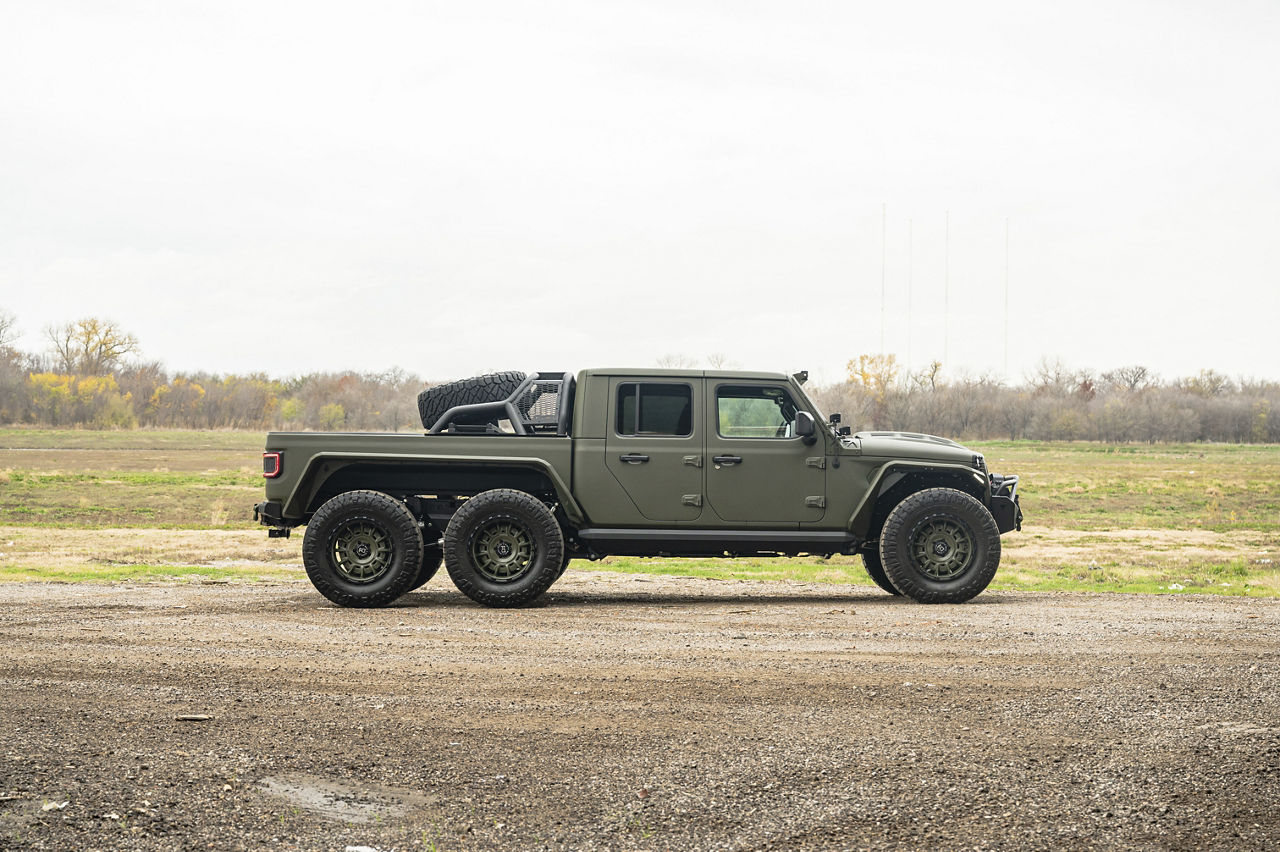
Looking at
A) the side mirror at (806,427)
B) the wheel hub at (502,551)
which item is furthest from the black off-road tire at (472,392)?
the side mirror at (806,427)

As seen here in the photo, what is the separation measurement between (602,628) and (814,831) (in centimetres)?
498

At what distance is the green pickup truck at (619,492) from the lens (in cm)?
1120

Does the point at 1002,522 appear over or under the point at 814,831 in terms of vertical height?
over

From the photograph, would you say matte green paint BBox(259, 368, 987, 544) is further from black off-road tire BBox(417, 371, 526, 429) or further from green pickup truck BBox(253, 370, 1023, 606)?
black off-road tire BBox(417, 371, 526, 429)

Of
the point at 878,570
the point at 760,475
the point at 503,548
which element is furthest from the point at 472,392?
the point at 878,570

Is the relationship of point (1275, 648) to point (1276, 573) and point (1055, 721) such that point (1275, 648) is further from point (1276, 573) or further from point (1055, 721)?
point (1276, 573)

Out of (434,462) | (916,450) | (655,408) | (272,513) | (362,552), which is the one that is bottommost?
(362,552)

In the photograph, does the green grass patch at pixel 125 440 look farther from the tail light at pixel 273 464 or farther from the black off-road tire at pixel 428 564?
the tail light at pixel 273 464

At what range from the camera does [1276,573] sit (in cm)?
1739

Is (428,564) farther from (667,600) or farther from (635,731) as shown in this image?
(635,731)

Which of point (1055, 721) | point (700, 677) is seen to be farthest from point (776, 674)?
point (1055, 721)

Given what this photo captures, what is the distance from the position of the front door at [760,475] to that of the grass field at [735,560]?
4474mm

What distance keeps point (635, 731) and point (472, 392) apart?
591cm

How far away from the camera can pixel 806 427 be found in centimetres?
1134
